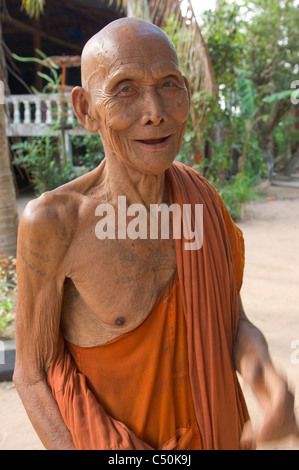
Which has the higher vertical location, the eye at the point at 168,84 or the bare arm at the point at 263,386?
the eye at the point at 168,84

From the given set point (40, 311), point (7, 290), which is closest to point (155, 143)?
point (40, 311)

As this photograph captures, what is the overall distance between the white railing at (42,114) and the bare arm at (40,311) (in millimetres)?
7962

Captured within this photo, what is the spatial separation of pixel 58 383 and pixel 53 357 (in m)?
0.08

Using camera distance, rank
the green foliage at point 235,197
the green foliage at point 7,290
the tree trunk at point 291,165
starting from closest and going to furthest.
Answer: the green foliage at point 7,290
the green foliage at point 235,197
the tree trunk at point 291,165

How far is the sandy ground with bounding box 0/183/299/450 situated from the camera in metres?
2.86

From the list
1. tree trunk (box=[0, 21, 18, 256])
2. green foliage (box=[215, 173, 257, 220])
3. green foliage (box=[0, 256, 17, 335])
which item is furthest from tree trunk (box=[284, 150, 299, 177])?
green foliage (box=[0, 256, 17, 335])

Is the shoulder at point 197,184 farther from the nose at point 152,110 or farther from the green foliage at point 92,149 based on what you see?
the green foliage at point 92,149

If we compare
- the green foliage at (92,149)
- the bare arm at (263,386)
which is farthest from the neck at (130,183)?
the green foliage at (92,149)

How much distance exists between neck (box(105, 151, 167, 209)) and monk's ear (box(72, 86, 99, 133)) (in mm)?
101

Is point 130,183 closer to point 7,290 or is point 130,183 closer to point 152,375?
point 152,375

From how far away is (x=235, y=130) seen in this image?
31.0 ft

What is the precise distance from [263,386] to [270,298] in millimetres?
3891

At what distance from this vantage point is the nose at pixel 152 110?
1.09 meters

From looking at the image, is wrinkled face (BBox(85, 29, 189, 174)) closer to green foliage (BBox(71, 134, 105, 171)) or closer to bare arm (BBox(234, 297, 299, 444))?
bare arm (BBox(234, 297, 299, 444))
